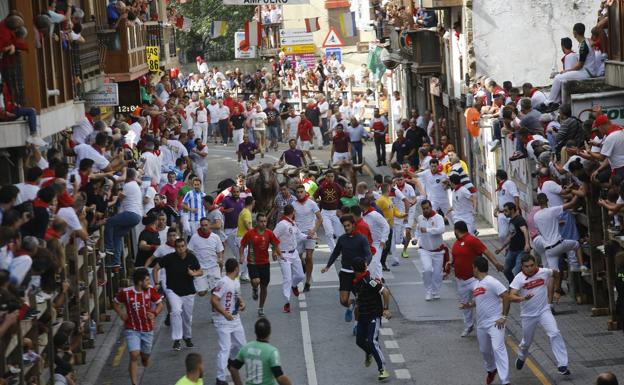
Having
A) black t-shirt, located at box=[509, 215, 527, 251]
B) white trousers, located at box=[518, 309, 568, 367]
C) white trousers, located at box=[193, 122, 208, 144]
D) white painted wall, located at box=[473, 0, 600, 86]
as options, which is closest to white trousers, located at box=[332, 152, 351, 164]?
white painted wall, located at box=[473, 0, 600, 86]

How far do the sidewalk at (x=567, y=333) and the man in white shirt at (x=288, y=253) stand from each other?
1876mm

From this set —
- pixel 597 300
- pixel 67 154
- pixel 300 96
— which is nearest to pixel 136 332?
pixel 67 154

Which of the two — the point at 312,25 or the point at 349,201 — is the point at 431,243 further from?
the point at 312,25

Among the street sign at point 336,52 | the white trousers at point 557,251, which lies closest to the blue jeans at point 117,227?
the white trousers at point 557,251

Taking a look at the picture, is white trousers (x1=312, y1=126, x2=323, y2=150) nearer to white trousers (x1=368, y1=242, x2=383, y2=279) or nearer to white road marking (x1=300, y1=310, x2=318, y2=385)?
white trousers (x1=368, y1=242, x2=383, y2=279)

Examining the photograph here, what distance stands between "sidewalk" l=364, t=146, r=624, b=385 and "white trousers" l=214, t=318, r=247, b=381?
13.1 feet

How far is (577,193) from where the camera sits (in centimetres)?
2228

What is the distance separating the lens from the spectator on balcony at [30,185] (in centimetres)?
1827

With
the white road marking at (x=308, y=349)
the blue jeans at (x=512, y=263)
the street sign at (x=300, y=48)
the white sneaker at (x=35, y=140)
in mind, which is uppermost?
the street sign at (x=300, y=48)

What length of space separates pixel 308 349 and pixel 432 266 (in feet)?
12.8

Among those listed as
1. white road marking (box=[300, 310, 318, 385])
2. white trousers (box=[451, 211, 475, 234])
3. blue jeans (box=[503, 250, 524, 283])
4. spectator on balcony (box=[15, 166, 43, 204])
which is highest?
spectator on balcony (box=[15, 166, 43, 204])

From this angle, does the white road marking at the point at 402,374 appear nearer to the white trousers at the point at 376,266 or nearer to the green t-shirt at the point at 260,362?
the white trousers at the point at 376,266

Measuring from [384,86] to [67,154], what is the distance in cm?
3937

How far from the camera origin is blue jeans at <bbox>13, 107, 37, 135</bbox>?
19219mm
